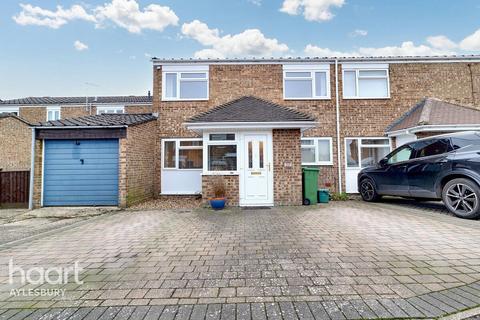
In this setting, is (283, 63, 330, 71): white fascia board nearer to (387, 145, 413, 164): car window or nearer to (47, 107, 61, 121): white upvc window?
(387, 145, 413, 164): car window

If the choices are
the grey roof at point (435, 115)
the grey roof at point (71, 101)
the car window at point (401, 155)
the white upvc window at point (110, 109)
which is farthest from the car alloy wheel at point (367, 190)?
the white upvc window at point (110, 109)

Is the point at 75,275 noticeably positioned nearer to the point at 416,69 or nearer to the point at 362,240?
the point at 362,240

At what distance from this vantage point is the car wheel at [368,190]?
822cm

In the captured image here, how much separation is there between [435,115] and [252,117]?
7.70m

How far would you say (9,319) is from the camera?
2088 mm

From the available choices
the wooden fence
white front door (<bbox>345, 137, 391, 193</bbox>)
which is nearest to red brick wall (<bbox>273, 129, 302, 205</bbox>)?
white front door (<bbox>345, 137, 391, 193</bbox>)

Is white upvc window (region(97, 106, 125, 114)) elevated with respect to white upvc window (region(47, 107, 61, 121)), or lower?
elevated

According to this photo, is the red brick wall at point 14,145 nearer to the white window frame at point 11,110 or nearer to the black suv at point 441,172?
the white window frame at point 11,110

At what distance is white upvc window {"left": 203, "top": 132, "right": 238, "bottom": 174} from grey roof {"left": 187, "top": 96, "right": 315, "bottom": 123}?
0.60m

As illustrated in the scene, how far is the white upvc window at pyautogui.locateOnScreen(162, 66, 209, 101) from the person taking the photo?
35.0 ft

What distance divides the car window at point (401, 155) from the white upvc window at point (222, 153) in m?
5.44

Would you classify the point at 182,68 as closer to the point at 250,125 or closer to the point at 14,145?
the point at 250,125

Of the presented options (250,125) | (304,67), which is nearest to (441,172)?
(250,125)

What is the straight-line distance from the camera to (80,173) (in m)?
8.14
